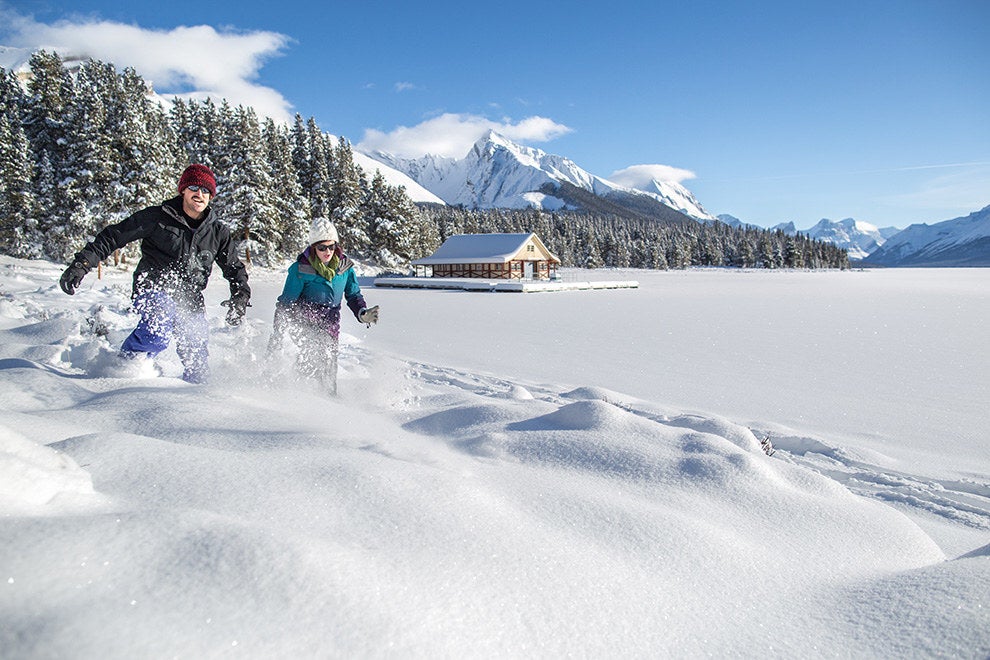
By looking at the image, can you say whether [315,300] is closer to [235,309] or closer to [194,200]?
[235,309]

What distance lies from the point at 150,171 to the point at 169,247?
34.2 m

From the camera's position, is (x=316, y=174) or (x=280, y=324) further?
(x=316, y=174)

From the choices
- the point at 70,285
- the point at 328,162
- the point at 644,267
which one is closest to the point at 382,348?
the point at 70,285

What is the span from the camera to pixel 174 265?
4.19 meters

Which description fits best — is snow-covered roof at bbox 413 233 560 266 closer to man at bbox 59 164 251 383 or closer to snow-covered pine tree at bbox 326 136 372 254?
snow-covered pine tree at bbox 326 136 372 254

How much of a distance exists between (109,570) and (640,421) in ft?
8.42

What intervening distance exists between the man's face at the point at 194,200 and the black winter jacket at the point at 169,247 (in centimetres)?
6

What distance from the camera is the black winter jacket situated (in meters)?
4.03

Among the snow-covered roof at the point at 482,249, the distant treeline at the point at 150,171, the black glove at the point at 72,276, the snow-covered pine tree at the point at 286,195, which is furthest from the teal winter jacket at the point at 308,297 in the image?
the snow-covered roof at the point at 482,249

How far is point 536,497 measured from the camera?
2.01 meters

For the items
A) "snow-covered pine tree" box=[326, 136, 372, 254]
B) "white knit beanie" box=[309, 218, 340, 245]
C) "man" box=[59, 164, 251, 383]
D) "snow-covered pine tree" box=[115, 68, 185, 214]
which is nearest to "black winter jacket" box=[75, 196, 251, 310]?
"man" box=[59, 164, 251, 383]

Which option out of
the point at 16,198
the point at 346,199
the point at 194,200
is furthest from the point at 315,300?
the point at 346,199

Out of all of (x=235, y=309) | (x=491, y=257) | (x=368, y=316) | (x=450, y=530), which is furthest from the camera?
(x=491, y=257)

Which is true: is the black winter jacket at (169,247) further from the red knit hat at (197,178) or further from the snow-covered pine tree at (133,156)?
the snow-covered pine tree at (133,156)
